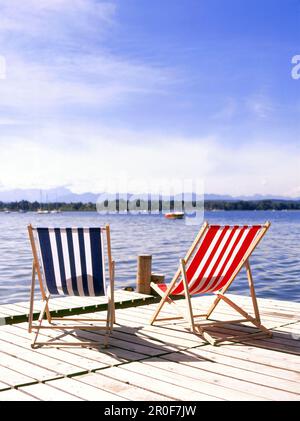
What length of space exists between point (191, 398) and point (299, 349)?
4.17 feet

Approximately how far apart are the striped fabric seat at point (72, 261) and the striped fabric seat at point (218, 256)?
2.28 ft

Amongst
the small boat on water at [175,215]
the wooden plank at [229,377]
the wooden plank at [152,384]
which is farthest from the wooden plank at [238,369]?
the small boat on water at [175,215]

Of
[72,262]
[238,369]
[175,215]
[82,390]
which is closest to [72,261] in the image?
[72,262]

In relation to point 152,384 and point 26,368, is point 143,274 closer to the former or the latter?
point 26,368

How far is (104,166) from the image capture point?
56344 mm

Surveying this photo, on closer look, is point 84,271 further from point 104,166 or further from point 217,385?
point 104,166

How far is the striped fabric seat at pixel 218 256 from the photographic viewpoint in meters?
4.33

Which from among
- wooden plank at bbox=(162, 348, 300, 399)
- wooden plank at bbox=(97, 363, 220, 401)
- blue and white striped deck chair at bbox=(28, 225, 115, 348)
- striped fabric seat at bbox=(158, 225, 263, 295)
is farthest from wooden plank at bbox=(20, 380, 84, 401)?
striped fabric seat at bbox=(158, 225, 263, 295)

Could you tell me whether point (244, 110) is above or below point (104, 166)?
above

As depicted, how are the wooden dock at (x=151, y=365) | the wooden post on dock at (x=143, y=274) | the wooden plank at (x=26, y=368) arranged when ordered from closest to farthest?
the wooden dock at (x=151, y=365) → the wooden plank at (x=26, y=368) → the wooden post on dock at (x=143, y=274)

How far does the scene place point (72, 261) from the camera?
13.6 feet

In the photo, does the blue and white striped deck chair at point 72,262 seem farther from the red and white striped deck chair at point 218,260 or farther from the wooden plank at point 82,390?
the wooden plank at point 82,390

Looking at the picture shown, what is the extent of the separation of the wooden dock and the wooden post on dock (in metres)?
1.44

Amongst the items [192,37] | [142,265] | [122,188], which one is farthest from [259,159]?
[142,265]
